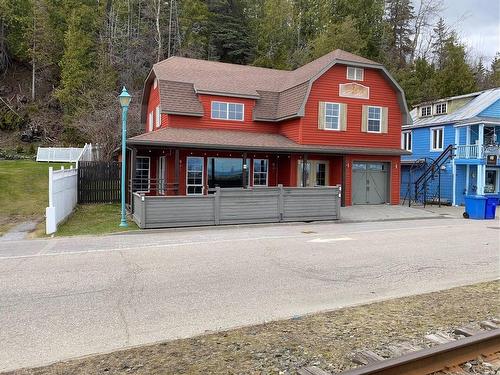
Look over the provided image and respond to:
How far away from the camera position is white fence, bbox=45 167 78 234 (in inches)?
532

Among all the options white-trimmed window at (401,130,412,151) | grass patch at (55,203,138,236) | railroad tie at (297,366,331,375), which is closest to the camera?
railroad tie at (297,366,331,375)

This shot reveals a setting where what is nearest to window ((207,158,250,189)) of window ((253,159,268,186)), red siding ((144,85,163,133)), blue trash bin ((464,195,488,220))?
window ((253,159,268,186))

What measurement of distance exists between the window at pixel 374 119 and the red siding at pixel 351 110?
0.94 ft

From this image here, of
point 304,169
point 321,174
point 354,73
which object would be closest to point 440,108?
point 354,73

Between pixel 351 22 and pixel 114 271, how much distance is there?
41.8 metres

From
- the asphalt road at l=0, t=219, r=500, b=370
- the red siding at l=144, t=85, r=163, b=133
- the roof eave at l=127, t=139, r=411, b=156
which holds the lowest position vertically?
the asphalt road at l=0, t=219, r=500, b=370

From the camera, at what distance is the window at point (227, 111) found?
2286 centimetres

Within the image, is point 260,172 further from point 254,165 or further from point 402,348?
point 402,348

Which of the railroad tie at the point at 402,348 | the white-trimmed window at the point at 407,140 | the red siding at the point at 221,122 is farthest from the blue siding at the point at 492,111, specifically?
the railroad tie at the point at 402,348

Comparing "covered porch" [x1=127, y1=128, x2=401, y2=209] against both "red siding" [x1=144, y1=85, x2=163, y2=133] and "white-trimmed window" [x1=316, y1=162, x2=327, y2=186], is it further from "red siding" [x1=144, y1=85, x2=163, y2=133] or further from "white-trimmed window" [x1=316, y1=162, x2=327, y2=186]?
"red siding" [x1=144, y1=85, x2=163, y2=133]

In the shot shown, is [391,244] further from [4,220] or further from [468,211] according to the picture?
[4,220]

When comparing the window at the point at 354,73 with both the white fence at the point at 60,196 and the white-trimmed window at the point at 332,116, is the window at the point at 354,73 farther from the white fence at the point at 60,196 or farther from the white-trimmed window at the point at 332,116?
the white fence at the point at 60,196

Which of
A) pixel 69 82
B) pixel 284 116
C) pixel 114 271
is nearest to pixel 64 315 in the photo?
pixel 114 271

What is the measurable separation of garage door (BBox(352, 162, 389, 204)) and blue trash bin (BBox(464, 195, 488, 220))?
5095 millimetres
